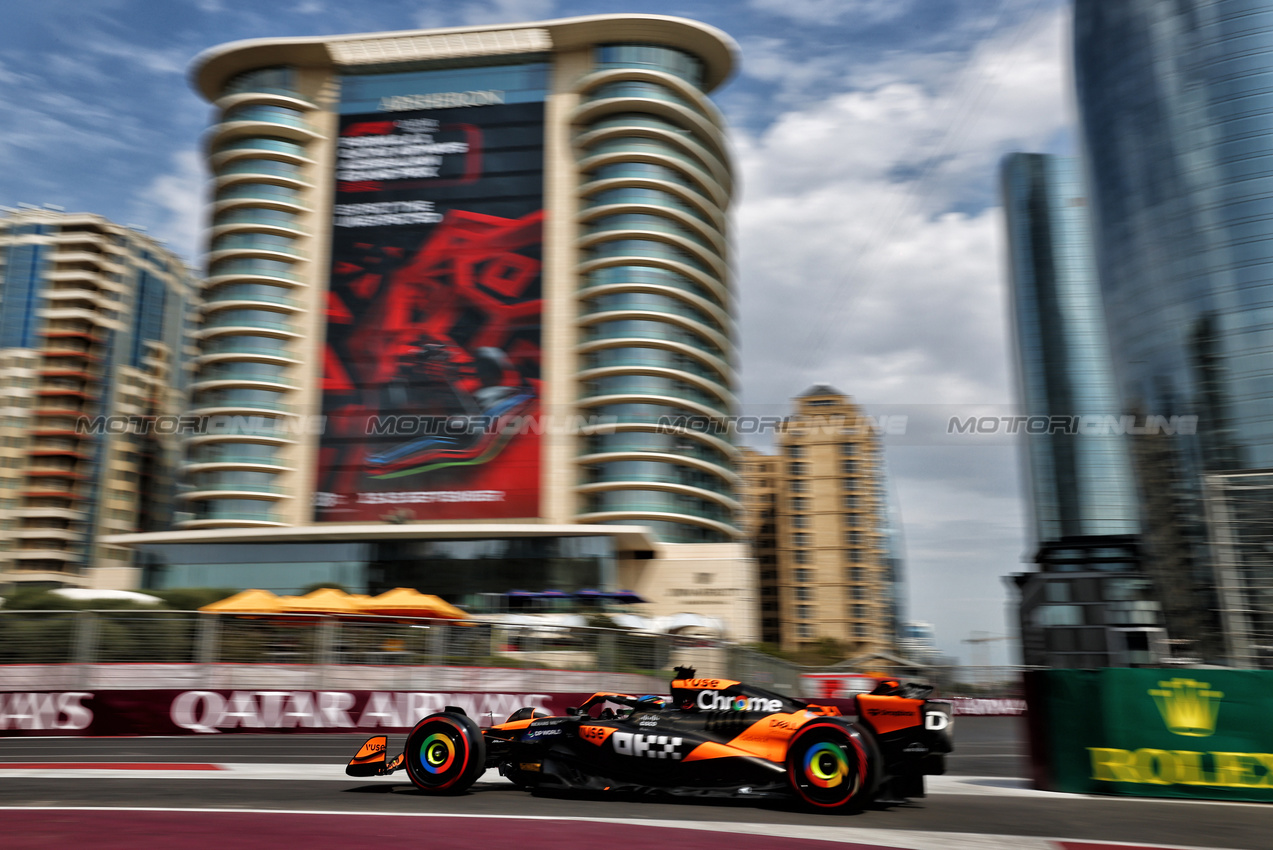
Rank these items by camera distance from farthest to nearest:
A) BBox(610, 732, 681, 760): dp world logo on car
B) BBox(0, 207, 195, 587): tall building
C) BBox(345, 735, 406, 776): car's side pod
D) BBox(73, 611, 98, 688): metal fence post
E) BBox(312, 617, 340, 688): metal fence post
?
BBox(0, 207, 195, 587): tall building, BBox(312, 617, 340, 688): metal fence post, BBox(73, 611, 98, 688): metal fence post, BBox(345, 735, 406, 776): car's side pod, BBox(610, 732, 681, 760): dp world logo on car

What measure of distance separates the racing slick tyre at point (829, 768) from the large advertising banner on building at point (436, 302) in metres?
53.4

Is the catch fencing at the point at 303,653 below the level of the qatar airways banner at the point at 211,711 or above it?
above

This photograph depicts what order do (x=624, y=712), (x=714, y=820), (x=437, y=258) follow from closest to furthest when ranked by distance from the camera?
(x=714, y=820), (x=624, y=712), (x=437, y=258)

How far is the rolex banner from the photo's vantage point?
9.99 metres

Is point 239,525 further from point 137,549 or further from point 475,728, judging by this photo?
point 475,728

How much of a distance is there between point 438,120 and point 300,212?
459 inches

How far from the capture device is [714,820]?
7.95m

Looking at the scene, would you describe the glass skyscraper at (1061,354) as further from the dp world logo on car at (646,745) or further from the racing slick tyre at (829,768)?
the dp world logo on car at (646,745)

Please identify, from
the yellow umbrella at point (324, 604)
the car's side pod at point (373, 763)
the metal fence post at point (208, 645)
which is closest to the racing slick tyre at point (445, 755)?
the car's side pod at point (373, 763)

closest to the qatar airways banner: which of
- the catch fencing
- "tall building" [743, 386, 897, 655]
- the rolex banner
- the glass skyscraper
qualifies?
the catch fencing

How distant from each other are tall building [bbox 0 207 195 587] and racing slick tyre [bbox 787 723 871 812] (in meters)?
94.2

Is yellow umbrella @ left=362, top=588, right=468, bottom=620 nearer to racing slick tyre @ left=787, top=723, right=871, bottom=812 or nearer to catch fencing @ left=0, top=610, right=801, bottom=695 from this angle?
catch fencing @ left=0, top=610, right=801, bottom=695

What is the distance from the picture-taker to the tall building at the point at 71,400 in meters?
93.8

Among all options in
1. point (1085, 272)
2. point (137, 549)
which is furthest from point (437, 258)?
point (1085, 272)
